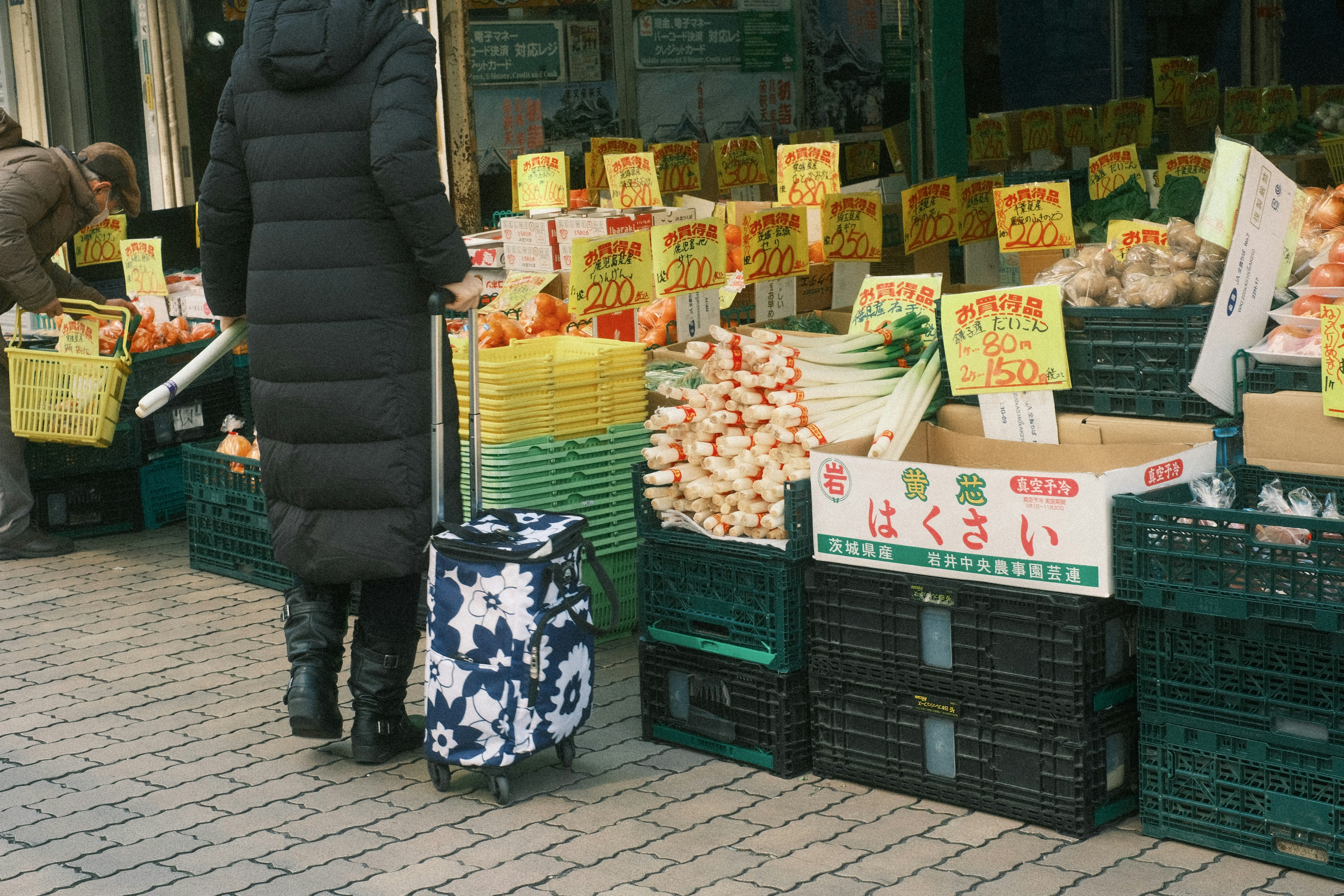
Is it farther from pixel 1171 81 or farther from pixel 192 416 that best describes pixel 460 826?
pixel 1171 81

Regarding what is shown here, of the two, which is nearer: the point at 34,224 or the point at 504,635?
the point at 504,635

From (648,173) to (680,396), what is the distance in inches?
139

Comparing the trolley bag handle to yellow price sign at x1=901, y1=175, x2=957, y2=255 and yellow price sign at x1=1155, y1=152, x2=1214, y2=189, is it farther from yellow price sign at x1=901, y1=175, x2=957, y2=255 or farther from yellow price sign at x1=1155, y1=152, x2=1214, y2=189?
yellow price sign at x1=1155, y1=152, x2=1214, y2=189

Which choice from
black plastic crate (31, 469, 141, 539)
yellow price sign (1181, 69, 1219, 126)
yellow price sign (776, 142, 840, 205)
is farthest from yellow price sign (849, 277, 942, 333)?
yellow price sign (1181, 69, 1219, 126)

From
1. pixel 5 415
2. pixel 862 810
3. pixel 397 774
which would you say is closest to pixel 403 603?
pixel 397 774

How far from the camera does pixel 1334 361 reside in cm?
357

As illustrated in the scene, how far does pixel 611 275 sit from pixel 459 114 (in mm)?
2830

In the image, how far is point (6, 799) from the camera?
4.31 meters

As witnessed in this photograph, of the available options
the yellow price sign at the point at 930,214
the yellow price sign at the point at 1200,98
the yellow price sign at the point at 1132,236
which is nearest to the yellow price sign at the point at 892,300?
the yellow price sign at the point at 1132,236

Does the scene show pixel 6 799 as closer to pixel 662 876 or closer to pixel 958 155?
pixel 662 876

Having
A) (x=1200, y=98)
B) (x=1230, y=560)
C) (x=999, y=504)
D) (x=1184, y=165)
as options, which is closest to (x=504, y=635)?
(x=999, y=504)

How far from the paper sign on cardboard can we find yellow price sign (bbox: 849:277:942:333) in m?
1.31

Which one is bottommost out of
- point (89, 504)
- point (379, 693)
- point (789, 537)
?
point (379, 693)

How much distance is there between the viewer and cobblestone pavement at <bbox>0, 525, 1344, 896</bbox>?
3.59 m
